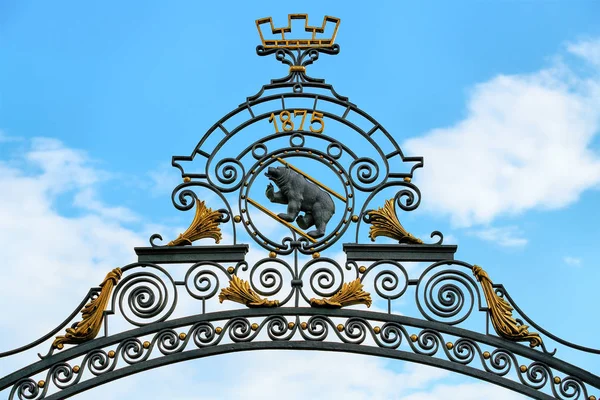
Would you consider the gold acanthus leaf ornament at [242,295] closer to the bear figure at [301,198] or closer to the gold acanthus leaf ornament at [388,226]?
the bear figure at [301,198]

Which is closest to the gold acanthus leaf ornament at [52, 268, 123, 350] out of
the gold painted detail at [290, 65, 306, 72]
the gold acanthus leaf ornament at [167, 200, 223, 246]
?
the gold acanthus leaf ornament at [167, 200, 223, 246]

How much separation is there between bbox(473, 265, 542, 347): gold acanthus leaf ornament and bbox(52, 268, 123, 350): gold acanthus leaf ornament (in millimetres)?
2374

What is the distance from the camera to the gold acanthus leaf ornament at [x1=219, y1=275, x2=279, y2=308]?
8562 millimetres

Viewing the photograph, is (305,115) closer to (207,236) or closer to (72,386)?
(207,236)

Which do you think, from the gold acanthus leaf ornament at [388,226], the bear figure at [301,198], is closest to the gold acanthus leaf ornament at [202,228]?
the bear figure at [301,198]

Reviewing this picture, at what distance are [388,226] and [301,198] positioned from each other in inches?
24.0

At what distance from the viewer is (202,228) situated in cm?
880

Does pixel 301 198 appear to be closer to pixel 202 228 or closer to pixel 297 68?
pixel 202 228

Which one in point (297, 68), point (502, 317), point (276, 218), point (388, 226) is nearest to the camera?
point (502, 317)

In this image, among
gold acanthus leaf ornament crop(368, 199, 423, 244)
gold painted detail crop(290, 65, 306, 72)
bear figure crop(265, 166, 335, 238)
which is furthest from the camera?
gold painted detail crop(290, 65, 306, 72)

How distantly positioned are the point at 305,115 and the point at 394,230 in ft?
3.41

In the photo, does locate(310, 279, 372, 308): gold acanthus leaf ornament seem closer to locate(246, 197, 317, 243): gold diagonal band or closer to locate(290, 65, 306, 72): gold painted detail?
locate(246, 197, 317, 243): gold diagonal band

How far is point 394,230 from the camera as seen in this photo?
8.73 m

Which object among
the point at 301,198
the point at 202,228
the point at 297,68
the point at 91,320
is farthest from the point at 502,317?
the point at 91,320
